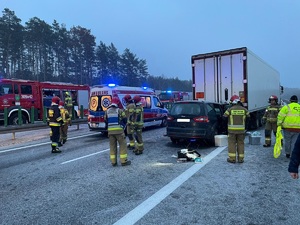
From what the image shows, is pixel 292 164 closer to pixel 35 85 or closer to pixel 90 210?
pixel 90 210

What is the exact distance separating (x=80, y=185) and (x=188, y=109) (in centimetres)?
503

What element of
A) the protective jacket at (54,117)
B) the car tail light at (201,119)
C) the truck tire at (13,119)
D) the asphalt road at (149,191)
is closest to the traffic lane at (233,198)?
the asphalt road at (149,191)

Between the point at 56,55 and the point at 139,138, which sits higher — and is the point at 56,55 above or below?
above

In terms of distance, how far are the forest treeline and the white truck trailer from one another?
41401 millimetres

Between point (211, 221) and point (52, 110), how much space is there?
730 centimetres

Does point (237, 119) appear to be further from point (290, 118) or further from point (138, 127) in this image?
point (138, 127)

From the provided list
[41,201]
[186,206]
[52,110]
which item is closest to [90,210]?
[41,201]

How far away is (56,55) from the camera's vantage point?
56.8 metres

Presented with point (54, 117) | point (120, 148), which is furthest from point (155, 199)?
point (54, 117)

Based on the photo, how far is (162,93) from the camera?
35.6 metres

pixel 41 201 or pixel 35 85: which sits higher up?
pixel 35 85

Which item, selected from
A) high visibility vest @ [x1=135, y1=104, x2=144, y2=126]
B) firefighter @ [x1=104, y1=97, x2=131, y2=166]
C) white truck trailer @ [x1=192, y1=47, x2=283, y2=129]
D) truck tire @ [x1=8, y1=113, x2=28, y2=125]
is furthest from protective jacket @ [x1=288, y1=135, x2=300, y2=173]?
truck tire @ [x1=8, y1=113, x2=28, y2=125]

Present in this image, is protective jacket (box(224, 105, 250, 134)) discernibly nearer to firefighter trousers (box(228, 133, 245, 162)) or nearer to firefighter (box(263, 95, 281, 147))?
firefighter trousers (box(228, 133, 245, 162))

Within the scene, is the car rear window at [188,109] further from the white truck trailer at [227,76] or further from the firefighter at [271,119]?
the white truck trailer at [227,76]
